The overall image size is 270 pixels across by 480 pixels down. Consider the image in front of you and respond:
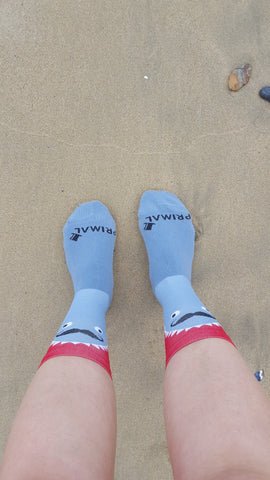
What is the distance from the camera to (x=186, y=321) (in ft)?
3.31

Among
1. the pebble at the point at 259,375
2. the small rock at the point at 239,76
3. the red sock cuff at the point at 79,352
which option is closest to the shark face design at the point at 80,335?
the red sock cuff at the point at 79,352

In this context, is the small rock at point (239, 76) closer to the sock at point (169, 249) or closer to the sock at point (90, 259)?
the sock at point (169, 249)

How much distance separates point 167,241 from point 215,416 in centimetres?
72

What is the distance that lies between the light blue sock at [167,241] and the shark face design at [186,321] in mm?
110

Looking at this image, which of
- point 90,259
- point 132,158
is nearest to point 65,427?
point 90,259

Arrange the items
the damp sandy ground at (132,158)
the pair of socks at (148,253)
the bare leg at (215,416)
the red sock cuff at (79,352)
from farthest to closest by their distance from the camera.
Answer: the damp sandy ground at (132,158) < the pair of socks at (148,253) < the red sock cuff at (79,352) < the bare leg at (215,416)

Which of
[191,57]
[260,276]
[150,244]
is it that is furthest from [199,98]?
[260,276]

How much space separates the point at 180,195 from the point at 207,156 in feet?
0.59

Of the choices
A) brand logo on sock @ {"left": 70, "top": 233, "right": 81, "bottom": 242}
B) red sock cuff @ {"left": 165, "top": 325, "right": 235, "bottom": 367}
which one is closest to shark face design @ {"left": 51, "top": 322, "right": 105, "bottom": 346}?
red sock cuff @ {"left": 165, "top": 325, "right": 235, "bottom": 367}

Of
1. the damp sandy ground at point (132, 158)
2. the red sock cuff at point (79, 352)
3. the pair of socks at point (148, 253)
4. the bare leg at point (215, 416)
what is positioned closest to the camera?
Result: the bare leg at point (215, 416)

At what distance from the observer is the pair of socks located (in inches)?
45.1

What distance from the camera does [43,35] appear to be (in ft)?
4.17

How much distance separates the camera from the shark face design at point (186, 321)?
980mm

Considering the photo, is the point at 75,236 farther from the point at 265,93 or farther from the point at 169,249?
the point at 265,93
